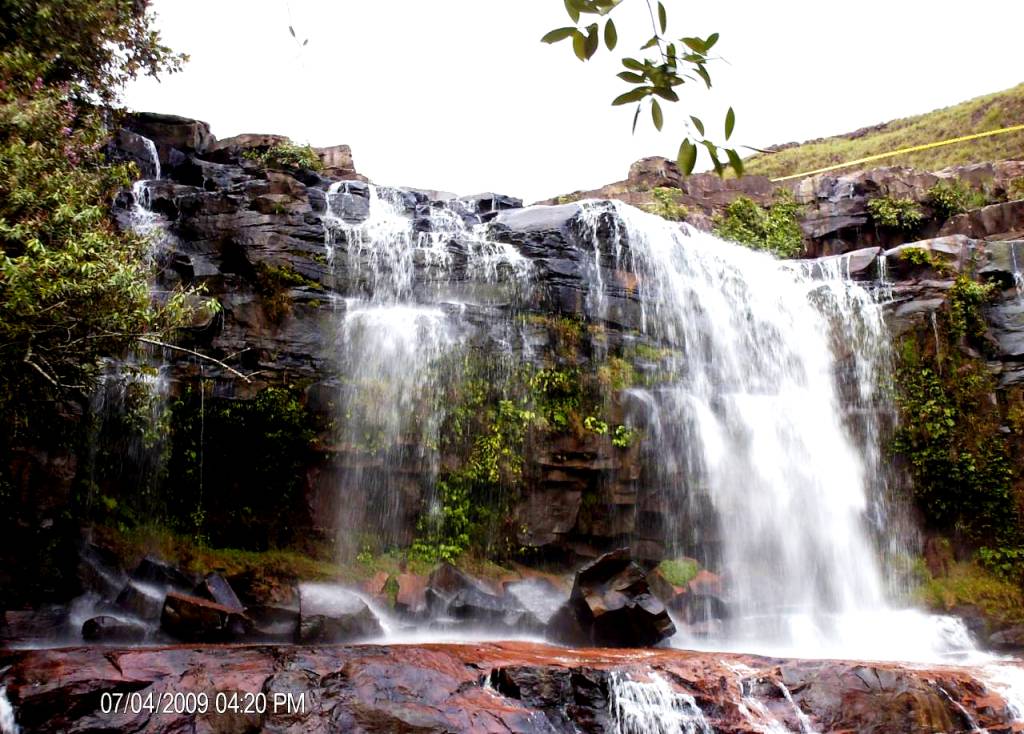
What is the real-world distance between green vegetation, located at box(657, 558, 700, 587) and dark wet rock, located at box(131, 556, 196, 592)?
6732 mm

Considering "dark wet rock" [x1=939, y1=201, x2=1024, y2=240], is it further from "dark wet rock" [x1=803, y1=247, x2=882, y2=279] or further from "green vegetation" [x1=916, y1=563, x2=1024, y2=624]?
"green vegetation" [x1=916, y1=563, x2=1024, y2=624]

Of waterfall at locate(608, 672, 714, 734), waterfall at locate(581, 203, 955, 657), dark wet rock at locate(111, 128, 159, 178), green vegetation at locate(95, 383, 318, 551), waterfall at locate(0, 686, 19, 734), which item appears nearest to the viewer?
waterfall at locate(0, 686, 19, 734)

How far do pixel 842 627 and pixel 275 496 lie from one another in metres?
8.88

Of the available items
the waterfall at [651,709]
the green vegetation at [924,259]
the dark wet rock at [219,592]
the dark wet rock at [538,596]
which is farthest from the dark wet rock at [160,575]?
the green vegetation at [924,259]

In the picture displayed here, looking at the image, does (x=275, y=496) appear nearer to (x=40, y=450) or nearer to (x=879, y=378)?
(x=40, y=450)

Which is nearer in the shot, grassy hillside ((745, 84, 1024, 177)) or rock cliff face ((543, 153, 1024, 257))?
rock cliff face ((543, 153, 1024, 257))

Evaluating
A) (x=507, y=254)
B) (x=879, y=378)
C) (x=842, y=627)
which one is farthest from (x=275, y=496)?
(x=879, y=378)

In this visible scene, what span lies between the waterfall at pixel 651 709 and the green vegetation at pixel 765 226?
16.2 meters

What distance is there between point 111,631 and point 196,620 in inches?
34.7

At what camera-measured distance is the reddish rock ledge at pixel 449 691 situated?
19.5ft

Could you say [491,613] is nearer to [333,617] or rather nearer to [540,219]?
[333,617]
